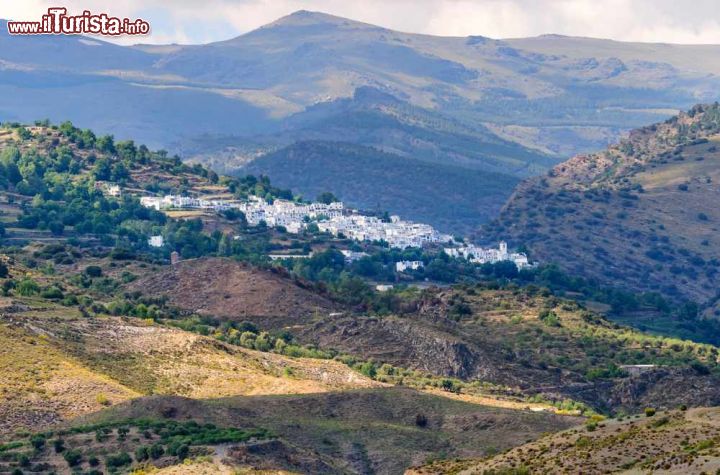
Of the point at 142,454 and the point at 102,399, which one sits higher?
the point at 142,454

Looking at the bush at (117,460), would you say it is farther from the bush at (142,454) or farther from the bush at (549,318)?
the bush at (549,318)

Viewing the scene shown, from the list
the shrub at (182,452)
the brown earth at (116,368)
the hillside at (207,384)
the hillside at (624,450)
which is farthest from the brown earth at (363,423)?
the hillside at (624,450)

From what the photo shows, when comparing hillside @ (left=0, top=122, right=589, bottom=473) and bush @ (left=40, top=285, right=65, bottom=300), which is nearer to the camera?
hillside @ (left=0, top=122, right=589, bottom=473)

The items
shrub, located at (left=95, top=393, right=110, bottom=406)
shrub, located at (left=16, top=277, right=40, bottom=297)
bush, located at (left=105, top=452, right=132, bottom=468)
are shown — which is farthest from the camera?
shrub, located at (left=16, top=277, right=40, bottom=297)

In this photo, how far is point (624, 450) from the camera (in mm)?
69750

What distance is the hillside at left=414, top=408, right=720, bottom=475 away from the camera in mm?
65625

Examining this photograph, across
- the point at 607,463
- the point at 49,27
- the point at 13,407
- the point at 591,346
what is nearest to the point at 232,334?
the point at 591,346

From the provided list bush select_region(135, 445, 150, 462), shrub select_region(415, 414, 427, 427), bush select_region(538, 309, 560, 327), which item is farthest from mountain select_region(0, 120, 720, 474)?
shrub select_region(415, 414, 427, 427)

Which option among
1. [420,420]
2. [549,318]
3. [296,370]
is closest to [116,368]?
[296,370]

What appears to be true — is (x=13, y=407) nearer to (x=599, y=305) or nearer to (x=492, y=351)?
(x=492, y=351)

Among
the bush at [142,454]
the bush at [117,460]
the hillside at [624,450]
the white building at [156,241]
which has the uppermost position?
the hillside at [624,450]

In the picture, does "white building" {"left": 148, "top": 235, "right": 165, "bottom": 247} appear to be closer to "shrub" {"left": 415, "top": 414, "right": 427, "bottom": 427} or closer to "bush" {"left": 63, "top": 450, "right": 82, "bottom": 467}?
"shrub" {"left": 415, "top": 414, "right": 427, "bottom": 427}

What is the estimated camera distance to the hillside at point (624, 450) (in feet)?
215

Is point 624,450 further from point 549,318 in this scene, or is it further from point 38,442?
point 549,318
